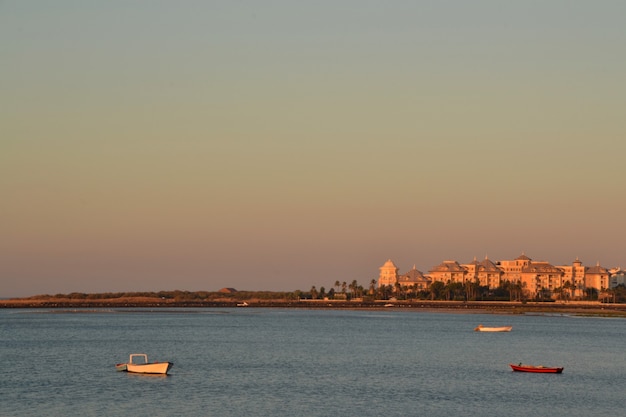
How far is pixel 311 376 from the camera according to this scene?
2584 inches

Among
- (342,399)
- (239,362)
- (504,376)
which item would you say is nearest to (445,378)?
(504,376)

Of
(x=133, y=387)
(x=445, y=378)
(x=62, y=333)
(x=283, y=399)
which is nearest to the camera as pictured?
(x=283, y=399)

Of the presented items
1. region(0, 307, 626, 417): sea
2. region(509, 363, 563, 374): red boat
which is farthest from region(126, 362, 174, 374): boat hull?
region(509, 363, 563, 374): red boat

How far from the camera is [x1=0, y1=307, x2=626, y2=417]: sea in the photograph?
5166cm

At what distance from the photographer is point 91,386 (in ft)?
194

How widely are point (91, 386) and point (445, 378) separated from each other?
2481 centimetres

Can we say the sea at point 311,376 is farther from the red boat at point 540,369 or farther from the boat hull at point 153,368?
the red boat at point 540,369

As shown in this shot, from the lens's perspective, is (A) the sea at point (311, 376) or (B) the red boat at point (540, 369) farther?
(B) the red boat at point (540, 369)

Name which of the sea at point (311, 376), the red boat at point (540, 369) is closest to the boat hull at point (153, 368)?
the sea at point (311, 376)

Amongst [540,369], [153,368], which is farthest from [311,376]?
[540,369]

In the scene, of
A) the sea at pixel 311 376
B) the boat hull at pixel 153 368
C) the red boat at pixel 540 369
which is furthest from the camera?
the red boat at pixel 540 369

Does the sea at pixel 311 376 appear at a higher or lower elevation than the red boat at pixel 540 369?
lower

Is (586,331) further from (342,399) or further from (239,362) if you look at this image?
(342,399)

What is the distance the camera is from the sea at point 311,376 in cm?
5166
